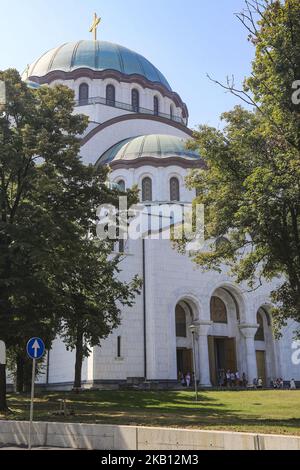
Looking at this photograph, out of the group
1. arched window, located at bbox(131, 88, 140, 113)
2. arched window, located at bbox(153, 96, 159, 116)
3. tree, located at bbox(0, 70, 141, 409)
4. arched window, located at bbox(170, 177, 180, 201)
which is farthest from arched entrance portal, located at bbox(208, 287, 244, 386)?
arched window, located at bbox(153, 96, 159, 116)

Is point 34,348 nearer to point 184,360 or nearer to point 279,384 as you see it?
point 184,360

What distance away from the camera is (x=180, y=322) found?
107 feet

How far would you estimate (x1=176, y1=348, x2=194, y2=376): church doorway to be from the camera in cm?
3188

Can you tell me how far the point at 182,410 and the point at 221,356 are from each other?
17931 mm

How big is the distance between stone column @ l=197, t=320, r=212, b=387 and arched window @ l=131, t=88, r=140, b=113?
20695 millimetres

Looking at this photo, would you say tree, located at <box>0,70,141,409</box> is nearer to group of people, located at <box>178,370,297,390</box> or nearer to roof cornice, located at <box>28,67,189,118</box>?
group of people, located at <box>178,370,297,390</box>

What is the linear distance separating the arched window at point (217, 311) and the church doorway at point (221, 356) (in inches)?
47.9

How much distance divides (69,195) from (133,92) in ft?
97.0

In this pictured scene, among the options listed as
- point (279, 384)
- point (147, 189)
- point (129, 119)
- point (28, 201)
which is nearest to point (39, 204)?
point (28, 201)

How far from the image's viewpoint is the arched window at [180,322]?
3221cm

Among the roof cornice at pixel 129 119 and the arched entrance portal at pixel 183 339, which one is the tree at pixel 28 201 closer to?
the arched entrance portal at pixel 183 339

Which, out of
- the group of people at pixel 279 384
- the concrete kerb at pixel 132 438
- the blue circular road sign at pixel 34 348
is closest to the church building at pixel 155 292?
the group of people at pixel 279 384
